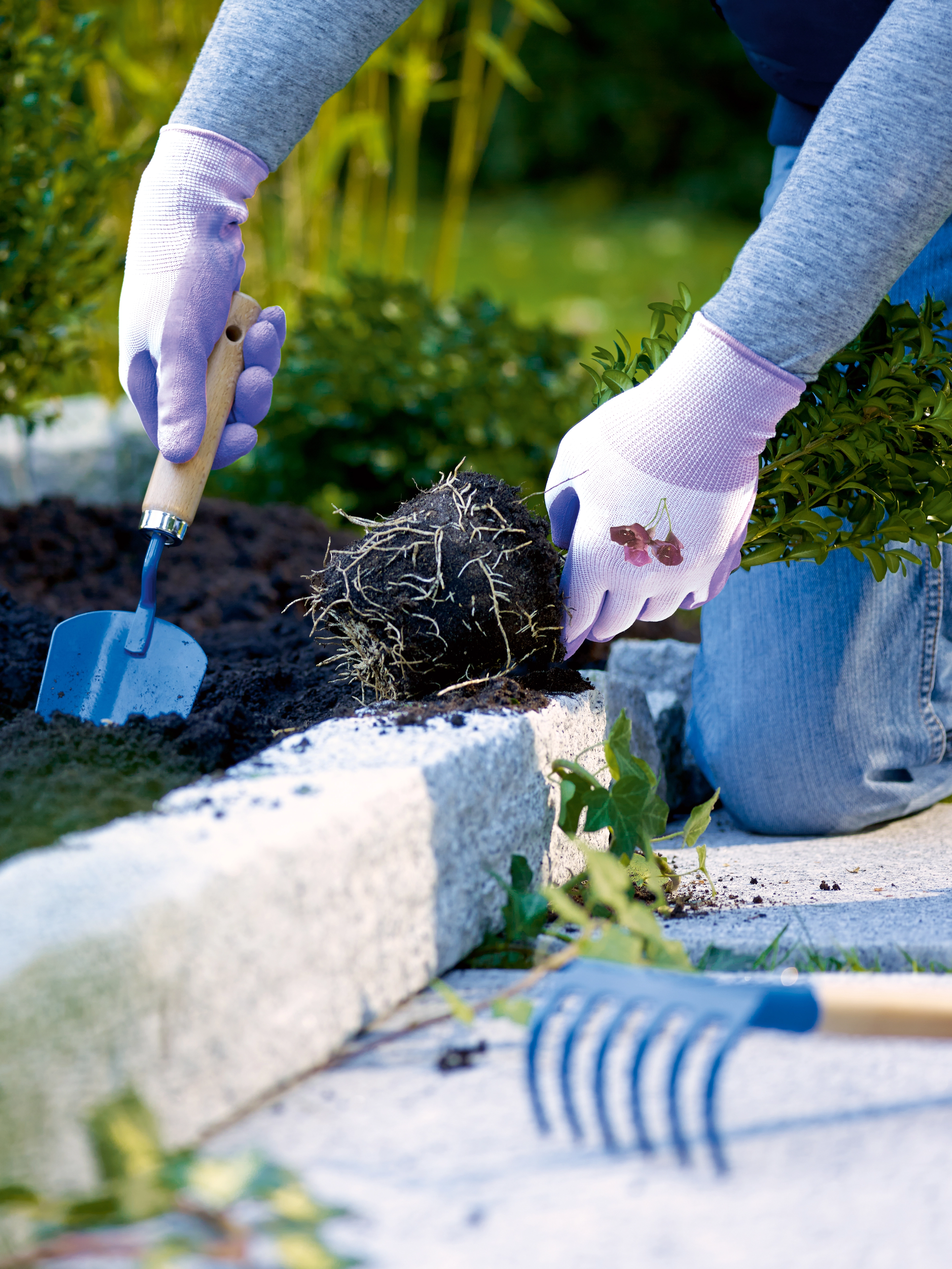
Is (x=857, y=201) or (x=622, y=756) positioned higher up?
(x=857, y=201)

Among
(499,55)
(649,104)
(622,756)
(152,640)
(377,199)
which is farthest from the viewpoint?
(649,104)

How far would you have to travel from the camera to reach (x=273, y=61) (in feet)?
5.07

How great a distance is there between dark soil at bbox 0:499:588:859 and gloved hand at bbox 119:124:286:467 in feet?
1.21

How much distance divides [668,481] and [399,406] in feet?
4.92

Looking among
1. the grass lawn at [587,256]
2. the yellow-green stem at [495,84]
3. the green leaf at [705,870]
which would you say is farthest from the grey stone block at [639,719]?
the grass lawn at [587,256]

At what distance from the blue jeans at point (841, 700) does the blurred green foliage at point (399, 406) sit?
0.94 m

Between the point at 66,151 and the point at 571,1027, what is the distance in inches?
88.1

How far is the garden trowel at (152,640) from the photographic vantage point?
155cm

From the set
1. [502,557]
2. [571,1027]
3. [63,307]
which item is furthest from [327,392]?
[571,1027]

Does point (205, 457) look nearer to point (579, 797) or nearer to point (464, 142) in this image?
point (579, 797)

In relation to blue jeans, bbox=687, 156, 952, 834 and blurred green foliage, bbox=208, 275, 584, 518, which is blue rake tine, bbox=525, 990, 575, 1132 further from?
blurred green foliage, bbox=208, 275, 584, 518

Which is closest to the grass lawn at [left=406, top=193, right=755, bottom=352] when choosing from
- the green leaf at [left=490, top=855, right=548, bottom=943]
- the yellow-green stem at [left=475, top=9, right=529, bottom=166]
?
the yellow-green stem at [left=475, top=9, right=529, bottom=166]

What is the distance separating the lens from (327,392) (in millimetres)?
2834

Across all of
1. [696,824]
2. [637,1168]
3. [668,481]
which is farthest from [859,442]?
[637,1168]
